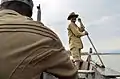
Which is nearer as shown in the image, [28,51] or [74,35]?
[28,51]

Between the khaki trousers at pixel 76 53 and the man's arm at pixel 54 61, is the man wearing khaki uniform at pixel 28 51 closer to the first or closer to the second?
the man's arm at pixel 54 61

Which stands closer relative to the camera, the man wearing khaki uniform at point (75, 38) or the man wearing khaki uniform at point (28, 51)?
the man wearing khaki uniform at point (28, 51)

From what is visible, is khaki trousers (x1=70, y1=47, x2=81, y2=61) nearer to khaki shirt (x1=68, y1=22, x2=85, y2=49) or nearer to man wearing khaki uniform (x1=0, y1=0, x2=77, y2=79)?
khaki shirt (x1=68, y1=22, x2=85, y2=49)

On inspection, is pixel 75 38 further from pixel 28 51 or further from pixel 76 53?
pixel 28 51

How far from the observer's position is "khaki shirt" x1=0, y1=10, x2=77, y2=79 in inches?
64.6

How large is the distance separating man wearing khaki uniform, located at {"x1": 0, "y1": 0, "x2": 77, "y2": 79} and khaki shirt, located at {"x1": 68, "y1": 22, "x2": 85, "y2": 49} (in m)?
5.34

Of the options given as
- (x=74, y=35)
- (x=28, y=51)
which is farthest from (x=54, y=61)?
(x=74, y=35)

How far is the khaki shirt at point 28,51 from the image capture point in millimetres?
1640

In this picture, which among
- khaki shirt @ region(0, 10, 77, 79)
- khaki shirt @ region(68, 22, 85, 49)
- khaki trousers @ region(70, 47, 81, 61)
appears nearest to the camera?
khaki shirt @ region(0, 10, 77, 79)

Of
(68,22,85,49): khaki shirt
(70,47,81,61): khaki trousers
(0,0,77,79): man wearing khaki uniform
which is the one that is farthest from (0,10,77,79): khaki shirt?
(70,47,81,61): khaki trousers

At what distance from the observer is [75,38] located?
295 inches

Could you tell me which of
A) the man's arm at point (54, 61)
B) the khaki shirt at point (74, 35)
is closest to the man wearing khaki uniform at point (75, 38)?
the khaki shirt at point (74, 35)

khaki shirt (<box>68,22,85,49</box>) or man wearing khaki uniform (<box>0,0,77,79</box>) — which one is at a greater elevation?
khaki shirt (<box>68,22,85,49</box>)

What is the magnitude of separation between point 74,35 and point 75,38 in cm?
11
